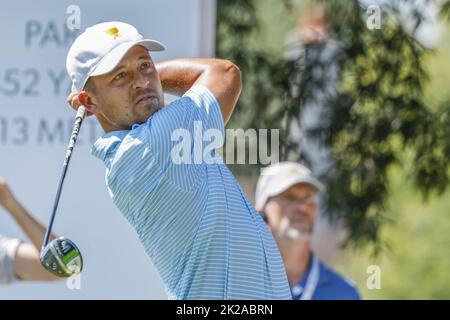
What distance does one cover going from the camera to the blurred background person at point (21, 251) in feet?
19.2

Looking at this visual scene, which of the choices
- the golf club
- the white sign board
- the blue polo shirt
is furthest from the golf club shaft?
the blue polo shirt

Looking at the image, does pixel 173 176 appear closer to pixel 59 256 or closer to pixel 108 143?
pixel 108 143

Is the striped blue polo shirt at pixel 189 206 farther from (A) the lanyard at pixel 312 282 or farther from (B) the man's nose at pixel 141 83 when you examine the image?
(A) the lanyard at pixel 312 282

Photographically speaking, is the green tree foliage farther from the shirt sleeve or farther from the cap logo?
the cap logo

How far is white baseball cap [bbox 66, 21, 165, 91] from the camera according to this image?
3.79 m

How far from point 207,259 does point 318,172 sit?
3.38 metres

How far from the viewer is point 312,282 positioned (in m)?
6.15

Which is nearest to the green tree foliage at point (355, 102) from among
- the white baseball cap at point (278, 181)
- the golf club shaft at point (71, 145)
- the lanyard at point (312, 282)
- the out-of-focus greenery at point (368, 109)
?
the out-of-focus greenery at point (368, 109)

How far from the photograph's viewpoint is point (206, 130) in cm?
381

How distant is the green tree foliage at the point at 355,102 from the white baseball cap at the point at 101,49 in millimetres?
3108

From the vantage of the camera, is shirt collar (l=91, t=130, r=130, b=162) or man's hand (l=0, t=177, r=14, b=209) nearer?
shirt collar (l=91, t=130, r=130, b=162)

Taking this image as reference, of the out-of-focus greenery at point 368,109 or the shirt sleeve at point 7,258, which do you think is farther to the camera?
the out-of-focus greenery at point 368,109

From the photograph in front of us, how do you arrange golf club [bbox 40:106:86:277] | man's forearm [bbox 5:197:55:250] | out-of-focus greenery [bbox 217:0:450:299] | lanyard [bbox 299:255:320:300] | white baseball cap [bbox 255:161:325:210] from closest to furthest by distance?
golf club [bbox 40:106:86:277] → man's forearm [bbox 5:197:55:250] → lanyard [bbox 299:255:320:300] → white baseball cap [bbox 255:161:325:210] → out-of-focus greenery [bbox 217:0:450:299]
